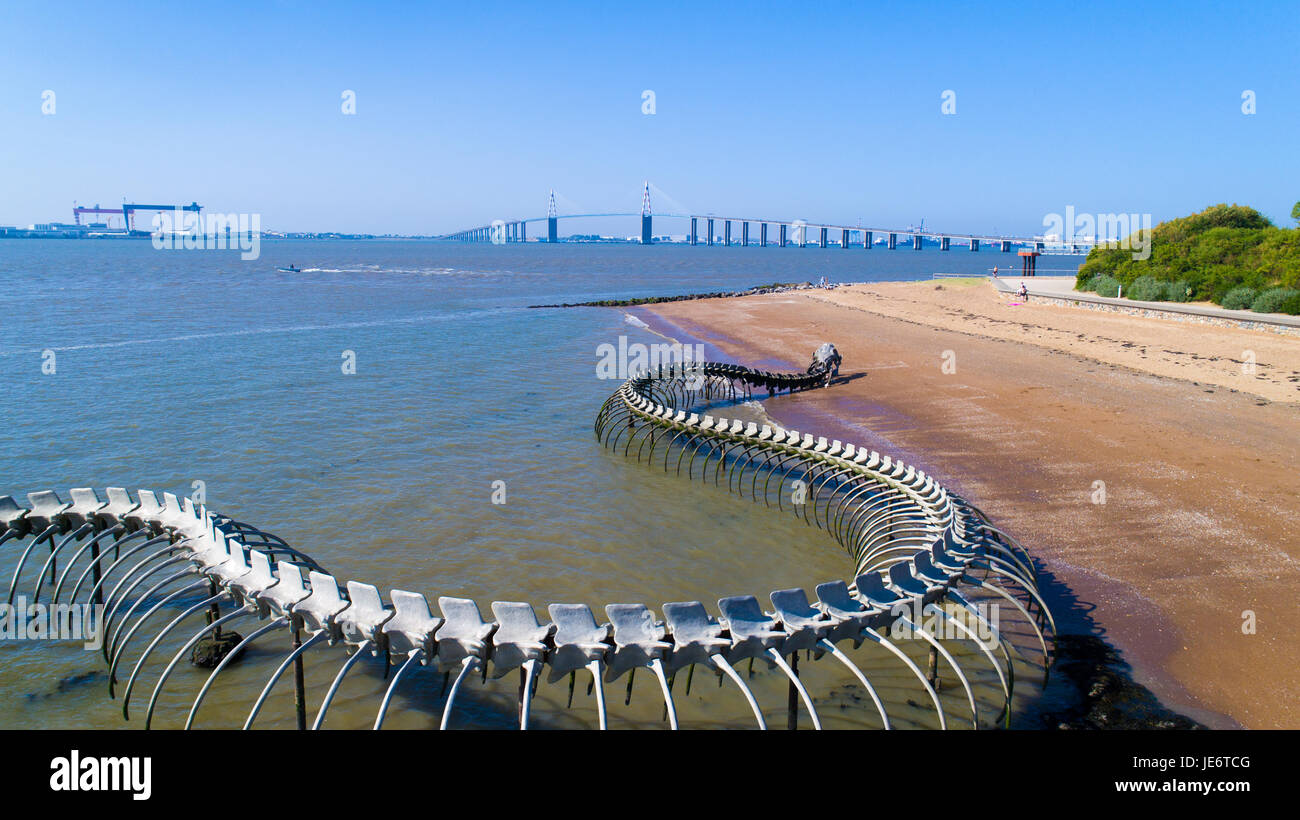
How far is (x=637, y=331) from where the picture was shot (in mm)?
52281

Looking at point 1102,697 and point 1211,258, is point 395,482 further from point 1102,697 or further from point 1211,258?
point 1211,258

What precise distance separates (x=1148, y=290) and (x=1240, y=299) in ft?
18.7

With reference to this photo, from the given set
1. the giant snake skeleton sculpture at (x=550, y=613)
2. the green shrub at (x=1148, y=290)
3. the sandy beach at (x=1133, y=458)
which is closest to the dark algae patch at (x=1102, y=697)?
the sandy beach at (x=1133, y=458)

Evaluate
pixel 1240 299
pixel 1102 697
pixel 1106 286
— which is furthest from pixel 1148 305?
pixel 1102 697

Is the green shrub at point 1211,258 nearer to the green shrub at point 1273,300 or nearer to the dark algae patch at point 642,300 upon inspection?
the green shrub at point 1273,300

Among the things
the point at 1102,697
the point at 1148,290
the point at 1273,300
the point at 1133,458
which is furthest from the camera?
the point at 1148,290

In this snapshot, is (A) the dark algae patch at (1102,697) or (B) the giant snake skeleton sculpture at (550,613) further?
(A) the dark algae patch at (1102,697)

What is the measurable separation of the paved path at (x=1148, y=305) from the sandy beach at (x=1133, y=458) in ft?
4.53

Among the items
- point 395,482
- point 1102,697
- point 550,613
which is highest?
point 550,613

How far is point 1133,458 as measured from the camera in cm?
1878

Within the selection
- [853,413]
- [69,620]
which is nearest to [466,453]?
[69,620]

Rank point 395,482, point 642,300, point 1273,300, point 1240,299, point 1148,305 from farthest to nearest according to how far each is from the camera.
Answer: point 642,300 < point 1148,305 < point 1240,299 < point 1273,300 < point 395,482

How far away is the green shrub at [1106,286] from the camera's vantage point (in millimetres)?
49469
